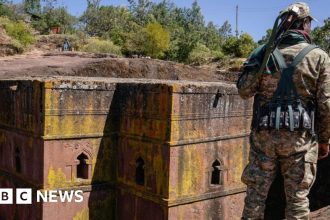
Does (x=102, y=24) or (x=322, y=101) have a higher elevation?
(x=102, y=24)

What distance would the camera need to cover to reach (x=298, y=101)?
4.05 m

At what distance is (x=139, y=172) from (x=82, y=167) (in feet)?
3.35

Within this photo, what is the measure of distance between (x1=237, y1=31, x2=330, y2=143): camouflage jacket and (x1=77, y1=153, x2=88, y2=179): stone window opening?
4191 millimetres

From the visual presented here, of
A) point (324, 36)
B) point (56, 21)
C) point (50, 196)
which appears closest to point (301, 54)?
point (50, 196)

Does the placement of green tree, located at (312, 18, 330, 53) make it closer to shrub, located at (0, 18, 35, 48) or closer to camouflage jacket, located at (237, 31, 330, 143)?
shrub, located at (0, 18, 35, 48)

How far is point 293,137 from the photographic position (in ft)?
13.1

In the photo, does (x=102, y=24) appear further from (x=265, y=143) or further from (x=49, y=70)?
(x=265, y=143)

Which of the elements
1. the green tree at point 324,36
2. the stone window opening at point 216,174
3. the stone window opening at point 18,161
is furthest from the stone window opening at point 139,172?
the green tree at point 324,36

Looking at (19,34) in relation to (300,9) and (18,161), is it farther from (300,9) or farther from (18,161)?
(300,9)

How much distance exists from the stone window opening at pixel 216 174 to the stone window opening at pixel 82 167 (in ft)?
7.26

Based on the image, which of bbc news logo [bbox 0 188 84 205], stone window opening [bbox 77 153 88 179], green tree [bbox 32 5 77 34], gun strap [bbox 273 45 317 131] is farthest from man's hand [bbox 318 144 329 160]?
green tree [bbox 32 5 77 34]

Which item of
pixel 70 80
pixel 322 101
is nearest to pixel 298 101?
pixel 322 101

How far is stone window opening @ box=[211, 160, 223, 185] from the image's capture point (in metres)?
7.78

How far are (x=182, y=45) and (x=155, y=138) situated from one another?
3493cm
